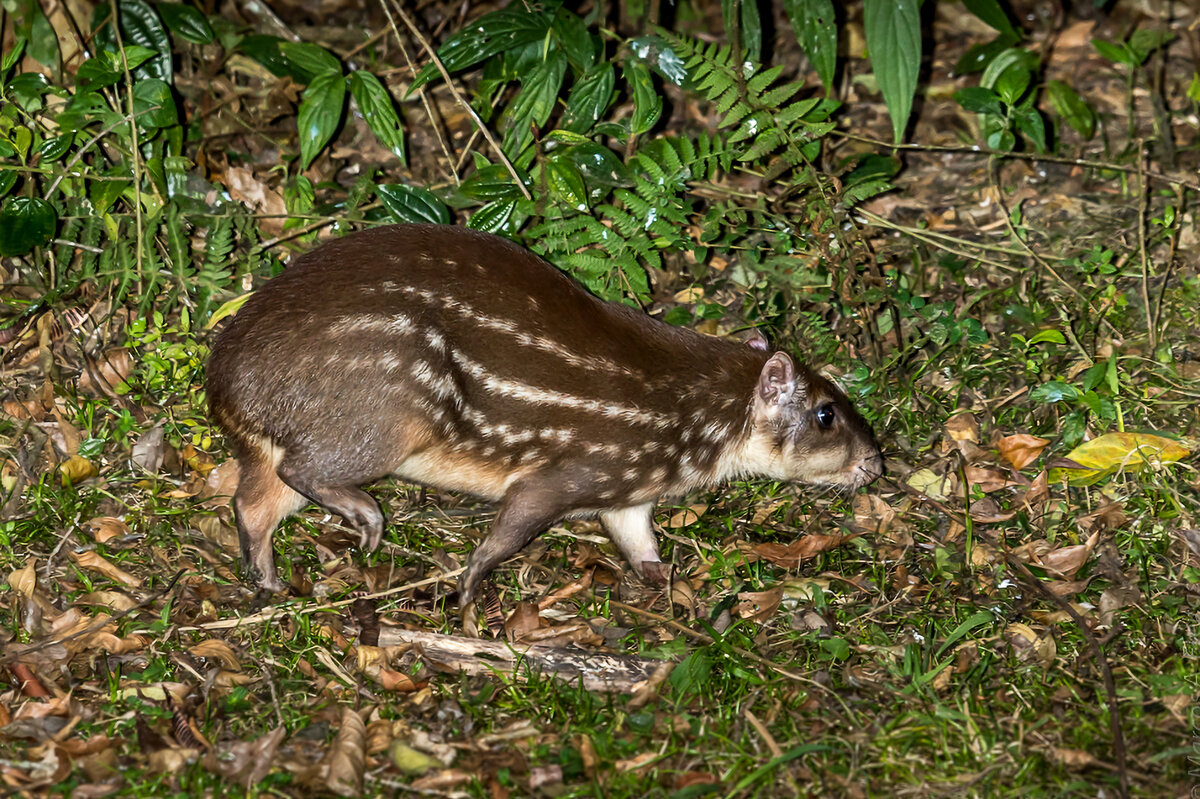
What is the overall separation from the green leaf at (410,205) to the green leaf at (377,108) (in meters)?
0.18

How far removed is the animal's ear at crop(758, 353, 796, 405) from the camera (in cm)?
462

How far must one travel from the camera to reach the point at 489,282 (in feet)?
14.6

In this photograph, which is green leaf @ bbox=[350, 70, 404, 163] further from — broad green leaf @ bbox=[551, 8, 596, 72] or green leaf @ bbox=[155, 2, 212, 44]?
green leaf @ bbox=[155, 2, 212, 44]

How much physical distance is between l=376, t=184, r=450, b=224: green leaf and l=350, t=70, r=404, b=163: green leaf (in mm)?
179

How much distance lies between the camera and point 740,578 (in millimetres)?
4539

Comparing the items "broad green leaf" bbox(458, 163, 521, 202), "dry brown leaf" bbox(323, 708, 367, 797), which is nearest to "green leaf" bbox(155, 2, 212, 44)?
"broad green leaf" bbox(458, 163, 521, 202)

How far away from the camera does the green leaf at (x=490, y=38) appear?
518 centimetres

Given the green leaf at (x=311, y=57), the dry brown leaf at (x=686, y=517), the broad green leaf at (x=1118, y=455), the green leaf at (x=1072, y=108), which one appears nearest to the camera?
the broad green leaf at (x=1118, y=455)

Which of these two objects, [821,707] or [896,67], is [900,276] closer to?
[896,67]

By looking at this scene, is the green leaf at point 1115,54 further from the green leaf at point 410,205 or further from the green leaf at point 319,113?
the green leaf at point 319,113

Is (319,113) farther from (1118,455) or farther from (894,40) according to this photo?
(1118,455)

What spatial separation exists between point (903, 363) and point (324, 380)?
243 cm

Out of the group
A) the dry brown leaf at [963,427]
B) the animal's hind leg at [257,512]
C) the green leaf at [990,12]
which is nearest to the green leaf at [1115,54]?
the green leaf at [990,12]

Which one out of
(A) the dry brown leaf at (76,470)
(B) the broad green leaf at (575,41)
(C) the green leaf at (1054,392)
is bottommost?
(A) the dry brown leaf at (76,470)
